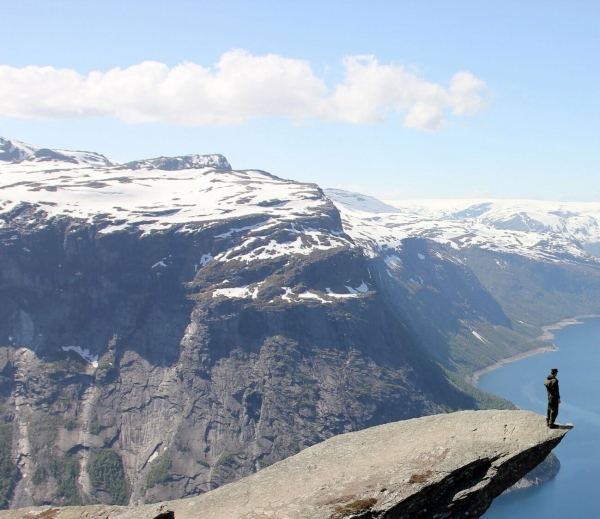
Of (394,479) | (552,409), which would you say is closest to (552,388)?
(552,409)

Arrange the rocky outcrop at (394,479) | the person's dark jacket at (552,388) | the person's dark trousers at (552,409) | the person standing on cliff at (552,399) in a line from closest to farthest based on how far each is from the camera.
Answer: the rocky outcrop at (394,479) → the person's dark trousers at (552,409) → the person standing on cliff at (552,399) → the person's dark jacket at (552,388)

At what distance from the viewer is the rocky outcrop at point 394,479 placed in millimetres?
27375

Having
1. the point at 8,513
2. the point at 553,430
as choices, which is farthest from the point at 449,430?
the point at 8,513

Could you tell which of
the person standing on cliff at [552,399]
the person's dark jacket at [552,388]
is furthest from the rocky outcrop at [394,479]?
the person's dark jacket at [552,388]

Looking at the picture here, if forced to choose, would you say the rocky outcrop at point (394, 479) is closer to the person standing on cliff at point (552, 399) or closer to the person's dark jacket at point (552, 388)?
the person standing on cliff at point (552, 399)

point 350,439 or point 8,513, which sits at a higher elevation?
point 350,439

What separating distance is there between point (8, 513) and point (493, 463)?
27833 millimetres

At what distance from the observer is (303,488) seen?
29.2 meters

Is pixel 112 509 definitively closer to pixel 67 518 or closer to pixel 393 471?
pixel 67 518

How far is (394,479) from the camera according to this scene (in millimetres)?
28078

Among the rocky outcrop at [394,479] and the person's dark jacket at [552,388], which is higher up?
the person's dark jacket at [552,388]

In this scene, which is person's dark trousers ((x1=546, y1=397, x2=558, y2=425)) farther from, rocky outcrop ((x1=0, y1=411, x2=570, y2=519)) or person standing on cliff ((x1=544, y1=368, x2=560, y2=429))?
rocky outcrop ((x1=0, y1=411, x2=570, y2=519))

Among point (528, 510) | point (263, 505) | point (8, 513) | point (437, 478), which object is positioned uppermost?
point (437, 478)

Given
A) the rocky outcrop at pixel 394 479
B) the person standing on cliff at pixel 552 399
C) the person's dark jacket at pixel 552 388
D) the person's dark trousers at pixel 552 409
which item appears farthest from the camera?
the person's dark jacket at pixel 552 388
